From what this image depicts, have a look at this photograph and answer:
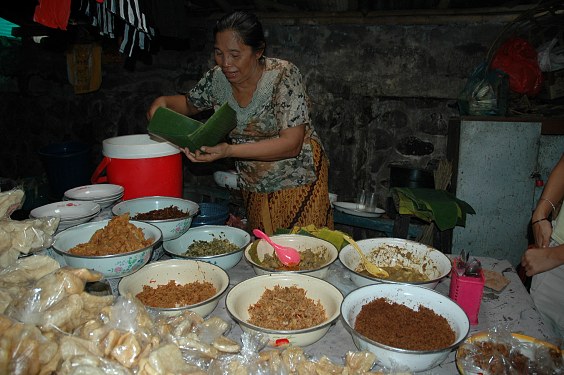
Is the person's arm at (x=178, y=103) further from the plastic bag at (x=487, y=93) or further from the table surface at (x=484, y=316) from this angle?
the plastic bag at (x=487, y=93)

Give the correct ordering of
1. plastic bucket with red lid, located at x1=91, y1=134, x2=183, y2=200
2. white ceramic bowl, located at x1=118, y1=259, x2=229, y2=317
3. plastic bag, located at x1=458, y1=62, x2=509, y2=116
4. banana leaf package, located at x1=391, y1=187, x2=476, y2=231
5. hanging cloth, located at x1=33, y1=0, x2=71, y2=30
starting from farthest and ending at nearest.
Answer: plastic bag, located at x1=458, y1=62, x2=509, y2=116, banana leaf package, located at x1=391, y1=187, x2=476, y2=231, hanging cloth, located at x1=33, y1=0, x2=71, y2=30, plastic bucket with red lid, located at x1=91, y1=134, x2=183, y2=200, white ceramic bowl, located at x1=118, y1=259, x2=229, y2=317

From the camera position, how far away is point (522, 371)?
127 centimetres

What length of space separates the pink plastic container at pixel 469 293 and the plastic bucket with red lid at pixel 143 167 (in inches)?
68.9

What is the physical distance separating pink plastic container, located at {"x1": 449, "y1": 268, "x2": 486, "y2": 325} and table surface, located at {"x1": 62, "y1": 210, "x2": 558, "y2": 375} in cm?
7

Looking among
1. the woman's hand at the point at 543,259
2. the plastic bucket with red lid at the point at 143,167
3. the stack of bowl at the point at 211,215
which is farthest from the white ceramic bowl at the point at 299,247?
the woman's hand at the point at 543,259

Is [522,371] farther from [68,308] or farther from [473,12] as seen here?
[473,12]

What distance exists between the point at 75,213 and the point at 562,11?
4.66m

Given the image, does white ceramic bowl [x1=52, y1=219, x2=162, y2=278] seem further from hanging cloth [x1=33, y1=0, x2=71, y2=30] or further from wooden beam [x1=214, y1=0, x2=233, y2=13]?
wooden beam [x1=214, y1=0, x2=233, y2=13]

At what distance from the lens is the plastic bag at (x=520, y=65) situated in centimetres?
388

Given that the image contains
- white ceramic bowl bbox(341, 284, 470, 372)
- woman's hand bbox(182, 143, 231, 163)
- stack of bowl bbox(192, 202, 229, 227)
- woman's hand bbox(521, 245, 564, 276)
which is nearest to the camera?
white ceramic bowl bbox(341, 284, 470, 372)

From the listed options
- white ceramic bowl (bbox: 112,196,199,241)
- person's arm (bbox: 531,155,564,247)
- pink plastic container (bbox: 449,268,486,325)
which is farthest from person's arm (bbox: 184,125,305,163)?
person's arm (bbox: 531,155,564,247)

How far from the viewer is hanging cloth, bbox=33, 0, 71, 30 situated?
263cm

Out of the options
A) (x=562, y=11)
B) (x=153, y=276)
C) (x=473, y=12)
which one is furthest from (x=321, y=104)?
(x=153, y=276)

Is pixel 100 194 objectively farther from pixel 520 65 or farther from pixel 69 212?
pixel 520 65
